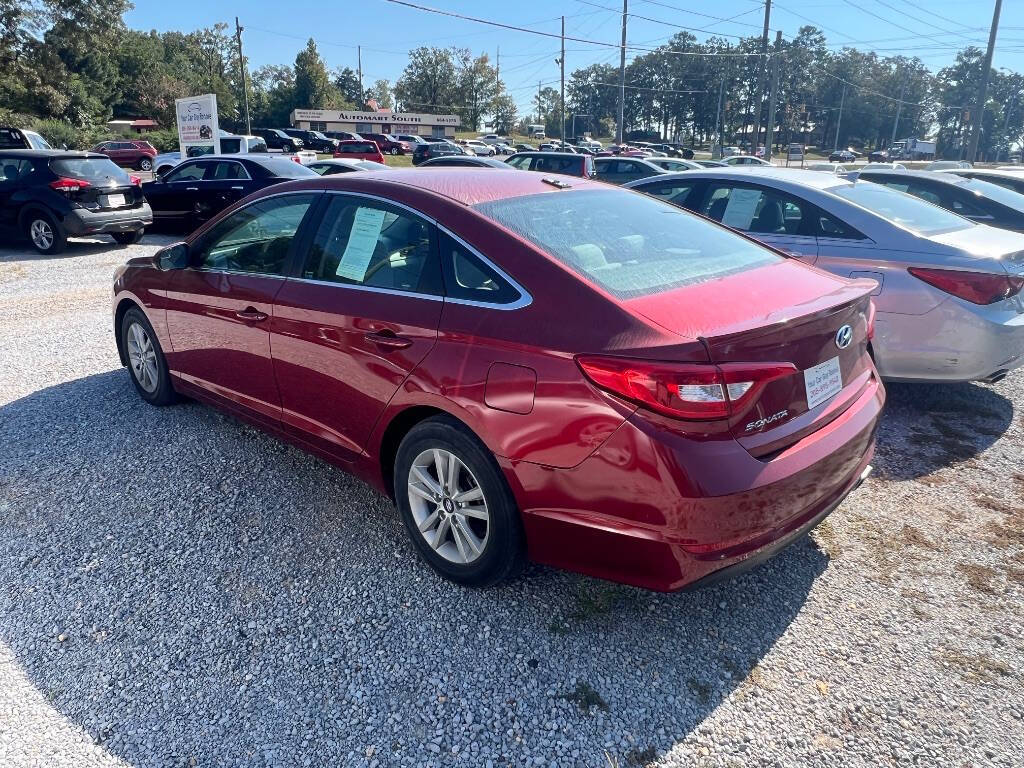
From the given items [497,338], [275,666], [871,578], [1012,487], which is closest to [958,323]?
[1012,487]

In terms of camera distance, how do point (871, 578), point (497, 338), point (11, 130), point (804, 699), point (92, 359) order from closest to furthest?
point (804, 699) < point (497, 338) < point (871, 578) < point (92, 359) < point (11, 130)

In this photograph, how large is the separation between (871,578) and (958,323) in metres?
2.19

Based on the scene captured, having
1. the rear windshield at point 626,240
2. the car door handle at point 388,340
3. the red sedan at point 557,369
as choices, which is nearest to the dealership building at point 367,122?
the red sedan at point 557,369

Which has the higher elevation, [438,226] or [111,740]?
[438,226]

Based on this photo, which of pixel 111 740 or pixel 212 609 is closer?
pixel 111 740

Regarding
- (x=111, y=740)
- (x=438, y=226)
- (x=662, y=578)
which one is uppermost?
(x=438, y=226)

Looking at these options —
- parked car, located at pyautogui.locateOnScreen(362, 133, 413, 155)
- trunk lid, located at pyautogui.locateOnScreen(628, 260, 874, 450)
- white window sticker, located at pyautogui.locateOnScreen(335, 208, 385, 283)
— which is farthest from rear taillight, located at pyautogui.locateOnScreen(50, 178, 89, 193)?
parked car, located at pyautogui.locateOnScreen(362, 133, 413, 155)

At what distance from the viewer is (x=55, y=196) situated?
11.0 metres

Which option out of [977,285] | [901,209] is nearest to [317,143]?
[901,209]

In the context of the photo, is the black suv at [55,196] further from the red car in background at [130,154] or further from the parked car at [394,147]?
the parked car at [394,147]

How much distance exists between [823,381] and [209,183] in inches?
505

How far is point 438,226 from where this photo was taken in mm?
2963

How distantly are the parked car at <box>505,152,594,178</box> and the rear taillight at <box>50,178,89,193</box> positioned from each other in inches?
348

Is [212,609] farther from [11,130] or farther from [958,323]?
[11,130]
